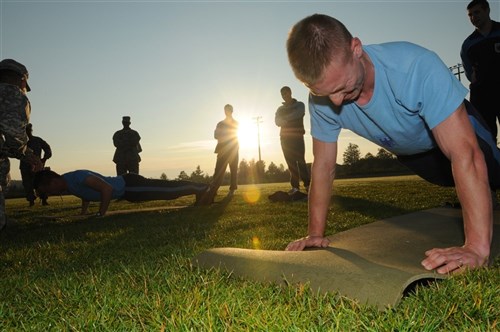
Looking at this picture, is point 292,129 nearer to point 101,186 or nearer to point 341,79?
point 101,186

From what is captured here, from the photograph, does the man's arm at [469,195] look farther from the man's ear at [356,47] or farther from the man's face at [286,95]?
the man's face at [286,95]

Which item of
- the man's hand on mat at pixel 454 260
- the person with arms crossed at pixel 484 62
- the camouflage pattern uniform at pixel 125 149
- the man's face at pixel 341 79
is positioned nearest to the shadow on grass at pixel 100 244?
the man's face at pixel 341 79

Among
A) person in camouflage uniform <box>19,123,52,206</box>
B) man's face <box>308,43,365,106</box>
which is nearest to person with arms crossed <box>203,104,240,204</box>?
person in camouflage uniform <box>19,123,52,206</box>

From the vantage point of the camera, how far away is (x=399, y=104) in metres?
2.76

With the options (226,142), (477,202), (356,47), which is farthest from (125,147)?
(477,202)

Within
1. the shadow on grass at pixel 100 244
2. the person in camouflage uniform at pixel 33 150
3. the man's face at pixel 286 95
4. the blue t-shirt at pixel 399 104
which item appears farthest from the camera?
the person in camouflage uniform at pixel 33 150

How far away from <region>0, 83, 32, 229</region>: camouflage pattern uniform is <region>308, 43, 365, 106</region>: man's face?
460 centimetres

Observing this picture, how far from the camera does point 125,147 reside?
14359 mm

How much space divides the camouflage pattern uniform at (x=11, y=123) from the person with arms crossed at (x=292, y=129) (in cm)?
628

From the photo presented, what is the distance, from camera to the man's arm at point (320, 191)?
316 cm

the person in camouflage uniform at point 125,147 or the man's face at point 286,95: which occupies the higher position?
the man's face at point 286,95

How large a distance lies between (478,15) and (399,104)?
5.20 m

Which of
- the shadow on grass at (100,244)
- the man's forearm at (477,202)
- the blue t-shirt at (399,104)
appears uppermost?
the blue t-shirt at (399,104)

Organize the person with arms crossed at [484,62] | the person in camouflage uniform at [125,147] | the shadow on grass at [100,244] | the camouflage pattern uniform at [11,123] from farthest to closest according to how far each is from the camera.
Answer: the person in camouflage uniform at [125,147]
the person with arms crossed at [484,62]
the camouflage pattern uniform at [11,123]
the shadow on grass at [100,244]
